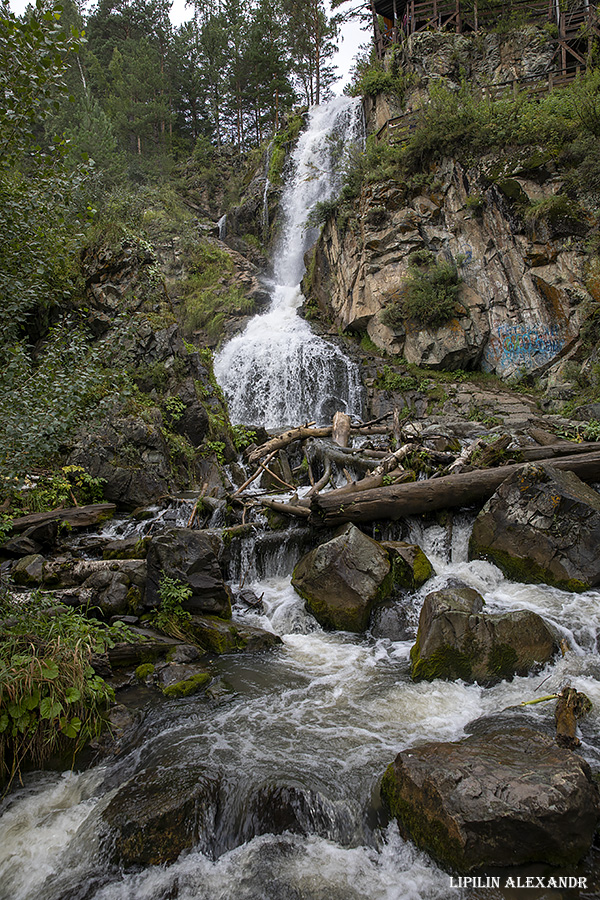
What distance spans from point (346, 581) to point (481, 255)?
1512 cm

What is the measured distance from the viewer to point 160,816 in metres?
3.28

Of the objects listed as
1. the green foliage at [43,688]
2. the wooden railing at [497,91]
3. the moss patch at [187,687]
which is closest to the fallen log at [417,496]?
the moss patch at [187,687]

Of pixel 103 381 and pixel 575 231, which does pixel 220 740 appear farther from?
pixel 575 231

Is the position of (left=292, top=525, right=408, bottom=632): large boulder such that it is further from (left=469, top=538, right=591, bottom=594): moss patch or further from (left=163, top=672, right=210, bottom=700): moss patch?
(left=163, top=672, right=210, bottom=700): moss patch

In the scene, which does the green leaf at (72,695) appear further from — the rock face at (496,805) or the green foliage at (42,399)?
the rock face at (496,805)

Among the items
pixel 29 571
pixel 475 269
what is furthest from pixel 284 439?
pixel 475 269

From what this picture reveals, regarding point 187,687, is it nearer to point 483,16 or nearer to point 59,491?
point 59,491

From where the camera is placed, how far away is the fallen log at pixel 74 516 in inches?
289

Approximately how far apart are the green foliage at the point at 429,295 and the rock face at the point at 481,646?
540 inches

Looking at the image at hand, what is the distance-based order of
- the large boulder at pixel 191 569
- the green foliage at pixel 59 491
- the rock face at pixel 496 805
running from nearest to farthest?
the rock face at pixel 496 805, the large boulder at pixel 191 569, the green foliage at pixel 59 491

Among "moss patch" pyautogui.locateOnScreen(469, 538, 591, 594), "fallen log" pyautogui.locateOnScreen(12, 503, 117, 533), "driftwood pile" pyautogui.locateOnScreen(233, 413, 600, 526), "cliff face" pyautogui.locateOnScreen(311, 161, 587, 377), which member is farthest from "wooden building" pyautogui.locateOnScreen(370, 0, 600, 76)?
"fallen log" pyautogui.locateOnScreen(12, 503, 117, 533)

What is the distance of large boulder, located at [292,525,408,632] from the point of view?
20.4 feet

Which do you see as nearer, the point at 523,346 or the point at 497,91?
the point at 523,346

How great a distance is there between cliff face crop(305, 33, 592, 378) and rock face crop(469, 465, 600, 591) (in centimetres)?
974
